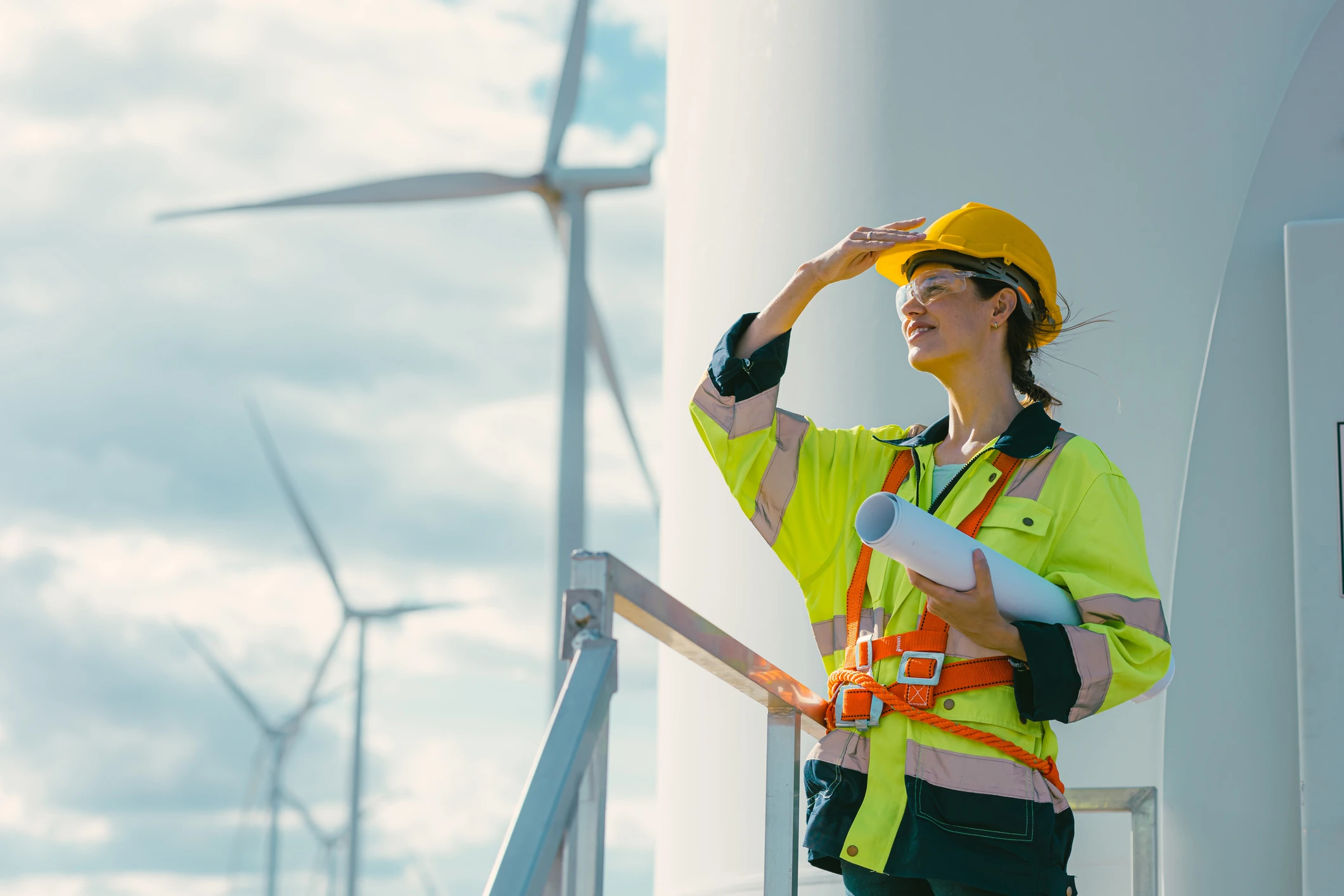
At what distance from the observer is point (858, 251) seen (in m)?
2.90

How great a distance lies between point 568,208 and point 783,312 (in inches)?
521

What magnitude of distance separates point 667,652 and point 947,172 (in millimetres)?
1901

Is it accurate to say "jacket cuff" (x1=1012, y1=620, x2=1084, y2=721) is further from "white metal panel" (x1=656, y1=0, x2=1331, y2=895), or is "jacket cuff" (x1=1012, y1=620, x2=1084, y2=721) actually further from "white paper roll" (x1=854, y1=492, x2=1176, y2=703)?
"white metal panel" (x1=656, y1=0, x2=1331, y2=895)

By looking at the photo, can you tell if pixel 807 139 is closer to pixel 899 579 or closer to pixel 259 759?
pixel 899 579

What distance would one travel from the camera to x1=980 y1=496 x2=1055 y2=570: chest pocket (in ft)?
9.19

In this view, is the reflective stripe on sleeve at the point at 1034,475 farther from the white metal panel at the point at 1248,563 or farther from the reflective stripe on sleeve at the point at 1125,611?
the white metal panel at the point at 1248,563

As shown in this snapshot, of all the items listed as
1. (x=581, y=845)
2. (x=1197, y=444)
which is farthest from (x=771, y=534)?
(x=1197, y=444)

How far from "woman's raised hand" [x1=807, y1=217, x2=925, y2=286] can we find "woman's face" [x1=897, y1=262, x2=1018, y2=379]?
16 cm

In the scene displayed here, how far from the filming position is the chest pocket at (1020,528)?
2801 millimetres

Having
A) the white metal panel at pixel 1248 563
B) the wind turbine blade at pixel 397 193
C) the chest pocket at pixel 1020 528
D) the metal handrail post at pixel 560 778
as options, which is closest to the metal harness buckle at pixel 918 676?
the chest pocket at pixel 1020 528

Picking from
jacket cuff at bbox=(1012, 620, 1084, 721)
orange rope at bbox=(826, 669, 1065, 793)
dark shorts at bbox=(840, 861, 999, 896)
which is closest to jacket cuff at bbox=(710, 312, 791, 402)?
orange rope at bbox=(826, 669, 1065, 793)

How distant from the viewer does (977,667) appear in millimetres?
2715

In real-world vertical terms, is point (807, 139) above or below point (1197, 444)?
above

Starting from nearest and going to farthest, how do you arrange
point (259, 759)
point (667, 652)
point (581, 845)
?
1. point (581, 845)
2. point (667, 652)
3. point (259, 759)
